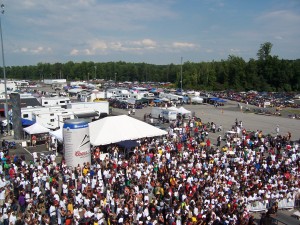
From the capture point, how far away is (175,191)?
12258 mm

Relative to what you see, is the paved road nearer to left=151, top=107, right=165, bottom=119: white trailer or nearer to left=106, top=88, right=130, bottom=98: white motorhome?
left=151, top=107, right=165, bottom=119: white trailer

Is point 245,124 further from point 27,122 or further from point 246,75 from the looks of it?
point 246,75

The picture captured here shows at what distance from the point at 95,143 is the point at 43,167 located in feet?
13.5

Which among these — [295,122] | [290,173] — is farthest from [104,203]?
[295,122]

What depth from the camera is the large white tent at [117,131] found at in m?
19.7

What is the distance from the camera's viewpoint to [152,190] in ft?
43.9

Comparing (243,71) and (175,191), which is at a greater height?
(243,71)

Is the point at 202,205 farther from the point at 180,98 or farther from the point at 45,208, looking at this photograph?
the point at 180,98

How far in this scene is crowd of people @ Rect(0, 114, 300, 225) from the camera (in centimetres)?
1031

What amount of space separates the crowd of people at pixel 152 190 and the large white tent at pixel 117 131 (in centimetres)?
136

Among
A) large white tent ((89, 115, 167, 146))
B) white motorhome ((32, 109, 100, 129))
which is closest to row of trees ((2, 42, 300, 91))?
white motorhome ((32, 109, 100, 129))

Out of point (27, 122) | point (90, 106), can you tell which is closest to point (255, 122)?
point (90, 106)

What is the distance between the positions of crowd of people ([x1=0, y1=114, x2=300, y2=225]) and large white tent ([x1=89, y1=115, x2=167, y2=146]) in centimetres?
136

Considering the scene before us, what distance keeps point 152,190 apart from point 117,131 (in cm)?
761
